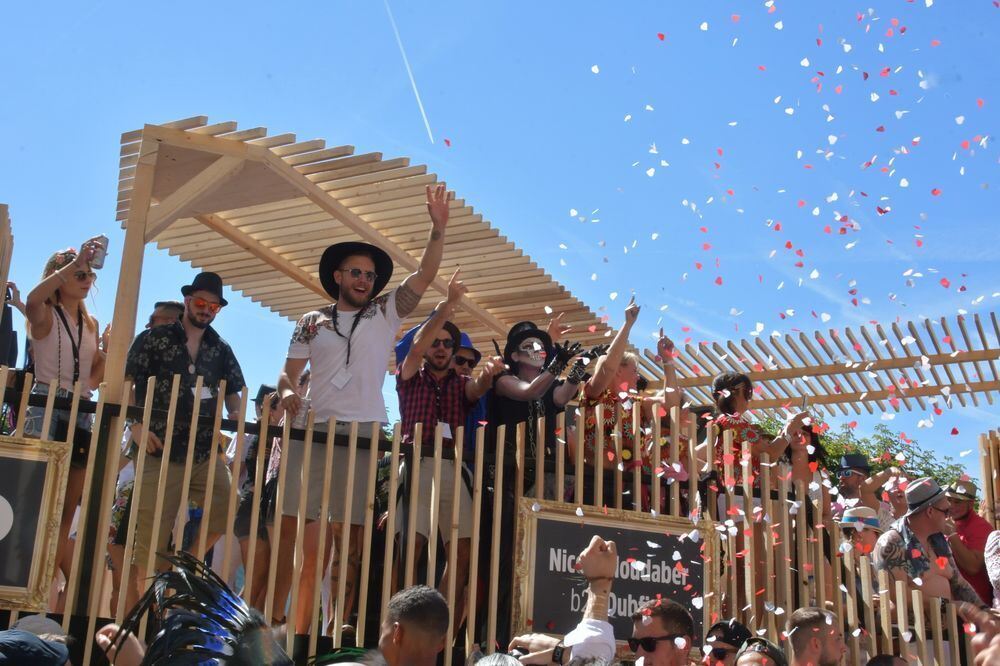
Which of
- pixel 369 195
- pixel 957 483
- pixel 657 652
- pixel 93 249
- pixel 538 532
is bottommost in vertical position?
pixel 657 652

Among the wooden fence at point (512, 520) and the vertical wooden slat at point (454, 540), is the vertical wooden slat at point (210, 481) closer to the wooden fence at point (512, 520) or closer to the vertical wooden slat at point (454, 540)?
the wooden fence at point (512, 520)

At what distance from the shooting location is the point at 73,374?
718 cm

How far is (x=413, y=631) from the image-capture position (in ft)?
15.0

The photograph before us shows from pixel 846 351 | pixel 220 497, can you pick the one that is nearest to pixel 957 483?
pixel 846 351

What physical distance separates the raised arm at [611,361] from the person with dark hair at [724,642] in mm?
1840

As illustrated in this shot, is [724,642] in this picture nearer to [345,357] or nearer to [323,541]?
[323,541]

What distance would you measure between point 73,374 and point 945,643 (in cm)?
577

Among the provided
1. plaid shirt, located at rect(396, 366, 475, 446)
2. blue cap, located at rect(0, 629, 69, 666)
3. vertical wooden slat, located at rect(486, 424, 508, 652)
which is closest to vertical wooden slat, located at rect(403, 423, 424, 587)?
vertical wooden slat, located at rect(486, 424, 508, 652)

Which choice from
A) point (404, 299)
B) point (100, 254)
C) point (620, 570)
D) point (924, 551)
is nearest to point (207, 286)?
point (100, 254)

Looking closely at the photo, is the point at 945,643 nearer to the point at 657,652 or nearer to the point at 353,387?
the point at 657,652

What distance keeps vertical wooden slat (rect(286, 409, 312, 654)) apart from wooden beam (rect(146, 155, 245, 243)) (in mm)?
Result: 1906

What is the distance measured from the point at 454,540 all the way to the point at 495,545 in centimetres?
29

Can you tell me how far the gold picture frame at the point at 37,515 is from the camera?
18.6 feet

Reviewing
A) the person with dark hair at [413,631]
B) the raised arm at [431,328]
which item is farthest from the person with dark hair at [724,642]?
the raised arm at [431,328]
